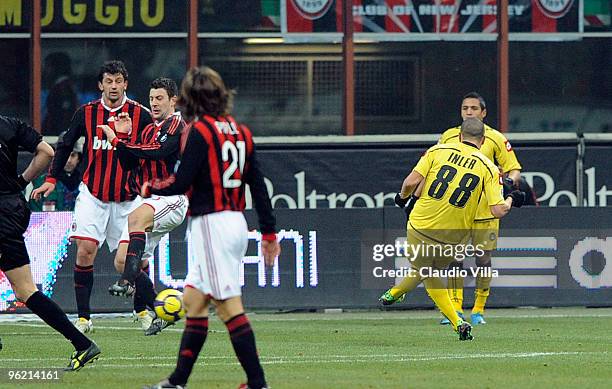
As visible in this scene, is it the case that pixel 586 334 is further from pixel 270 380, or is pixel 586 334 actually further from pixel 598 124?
pixel 598 124

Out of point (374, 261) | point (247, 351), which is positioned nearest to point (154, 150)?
point (374, 261)

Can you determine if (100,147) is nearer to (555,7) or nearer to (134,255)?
(134,255)

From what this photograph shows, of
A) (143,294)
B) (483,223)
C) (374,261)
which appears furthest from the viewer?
(374,261)

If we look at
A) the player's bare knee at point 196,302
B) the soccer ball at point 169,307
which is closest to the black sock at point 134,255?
the soccer ball at point 169,307

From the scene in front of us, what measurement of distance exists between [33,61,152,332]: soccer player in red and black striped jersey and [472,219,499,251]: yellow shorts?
333 centimetres

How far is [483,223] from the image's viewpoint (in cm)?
1437

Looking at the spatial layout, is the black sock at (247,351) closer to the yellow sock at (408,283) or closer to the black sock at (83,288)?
the black sock at (83,288)

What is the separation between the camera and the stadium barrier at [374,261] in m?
16.0

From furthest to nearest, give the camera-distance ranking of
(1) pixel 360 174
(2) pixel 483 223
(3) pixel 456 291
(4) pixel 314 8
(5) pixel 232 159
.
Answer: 1. (4) pixel 314 8
2. (1) pixel 360 174
3. (2) pixel 483 223
4. (3) pixel 456 291
5. (5) pixel 232 159

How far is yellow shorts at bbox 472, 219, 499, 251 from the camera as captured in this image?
14.4m

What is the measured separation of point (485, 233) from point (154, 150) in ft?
11.8

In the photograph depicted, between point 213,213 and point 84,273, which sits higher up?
point 213,213

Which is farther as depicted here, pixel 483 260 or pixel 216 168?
pixel 483 260

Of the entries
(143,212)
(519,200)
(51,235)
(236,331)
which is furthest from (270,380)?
(51,235)
